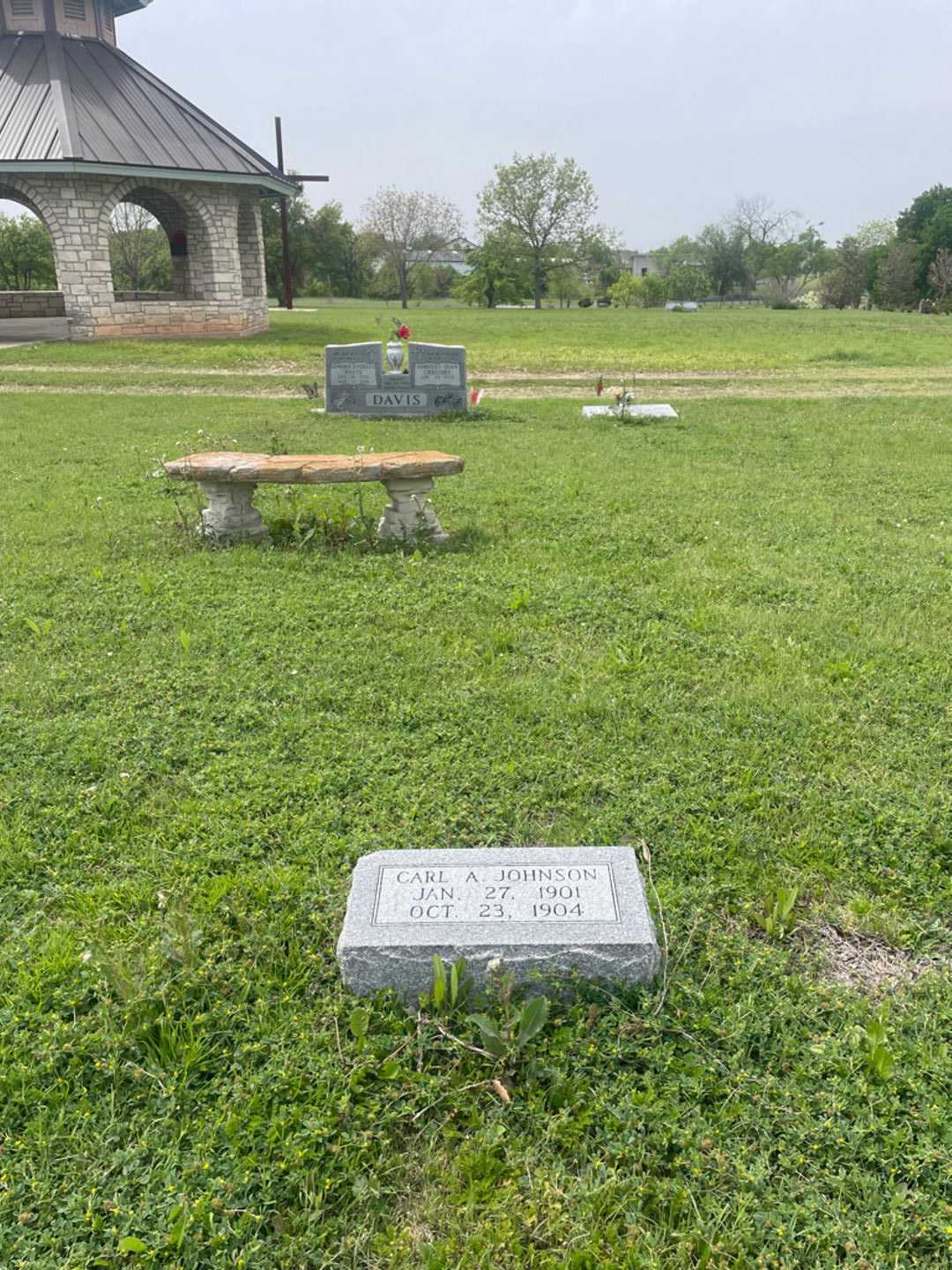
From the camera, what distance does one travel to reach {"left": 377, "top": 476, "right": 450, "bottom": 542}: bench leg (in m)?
6.25

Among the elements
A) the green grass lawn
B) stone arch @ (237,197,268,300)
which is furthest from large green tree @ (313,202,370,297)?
stone arch @ (237,197,268,300)

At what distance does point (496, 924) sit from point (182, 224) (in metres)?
28.2

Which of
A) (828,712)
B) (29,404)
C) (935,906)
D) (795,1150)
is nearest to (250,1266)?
(795,1150)

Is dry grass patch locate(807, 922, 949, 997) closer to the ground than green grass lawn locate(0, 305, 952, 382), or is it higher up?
closer to the ground

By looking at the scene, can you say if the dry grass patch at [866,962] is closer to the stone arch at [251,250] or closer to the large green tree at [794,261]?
the stone arch at [251,250]

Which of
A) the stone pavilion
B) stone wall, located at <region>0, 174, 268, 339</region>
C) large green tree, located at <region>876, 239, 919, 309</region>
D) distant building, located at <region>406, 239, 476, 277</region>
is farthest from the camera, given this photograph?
distant building, located at <region>406, 239, 476, 277</region>

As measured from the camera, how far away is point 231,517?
640cm

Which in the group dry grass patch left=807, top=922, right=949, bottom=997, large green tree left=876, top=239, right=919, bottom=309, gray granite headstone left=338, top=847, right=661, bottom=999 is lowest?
dry grass patch left=807, top=922, right=949, bottom=997

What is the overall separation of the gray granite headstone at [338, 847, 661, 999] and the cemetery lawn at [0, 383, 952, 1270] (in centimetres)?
11

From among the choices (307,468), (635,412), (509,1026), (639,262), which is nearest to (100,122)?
(635,412)

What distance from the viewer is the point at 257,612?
509 centimetres

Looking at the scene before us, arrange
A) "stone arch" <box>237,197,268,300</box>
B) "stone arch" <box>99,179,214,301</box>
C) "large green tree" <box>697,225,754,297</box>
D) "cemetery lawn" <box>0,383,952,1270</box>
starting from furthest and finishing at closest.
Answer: "large green tree" <box>697,225,754,297</box>
"stone arch" <box>237,197,268,300</box>
"stone arch" <box>99,179,214,301</box>
"cemetery lawn" <box>0,383,952,1270</box>

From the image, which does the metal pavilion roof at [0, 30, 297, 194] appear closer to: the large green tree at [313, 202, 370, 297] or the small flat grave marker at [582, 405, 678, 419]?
the small flat grave marker at [582, 405, 678, 419]

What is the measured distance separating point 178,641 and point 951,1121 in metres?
3.88
